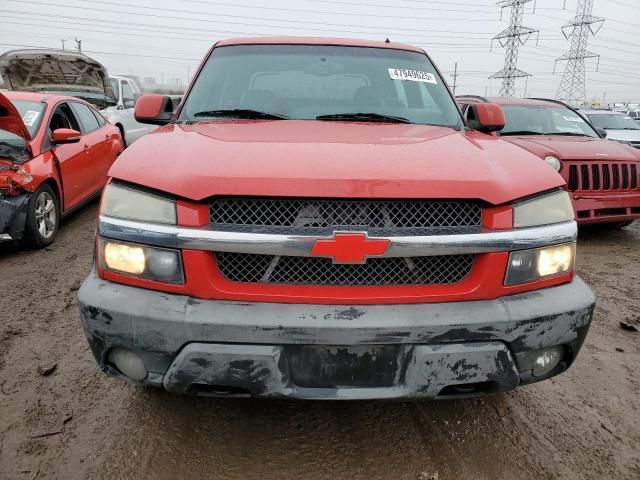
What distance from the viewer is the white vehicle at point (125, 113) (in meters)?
9.20

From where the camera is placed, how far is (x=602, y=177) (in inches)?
227

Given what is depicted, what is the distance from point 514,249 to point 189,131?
1551 mm

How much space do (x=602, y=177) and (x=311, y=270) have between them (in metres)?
5.20

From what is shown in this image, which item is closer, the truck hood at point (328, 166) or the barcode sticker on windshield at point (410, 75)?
the truck hood at point (328, 166)

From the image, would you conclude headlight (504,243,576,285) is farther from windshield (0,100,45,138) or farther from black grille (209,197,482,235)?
windshield (0,100,45,138)

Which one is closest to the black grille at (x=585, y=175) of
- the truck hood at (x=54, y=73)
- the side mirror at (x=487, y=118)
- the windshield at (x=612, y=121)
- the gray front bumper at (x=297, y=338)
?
the side mirror at (x=487, y=118)

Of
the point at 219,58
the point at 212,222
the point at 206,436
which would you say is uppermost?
the point at 219,58

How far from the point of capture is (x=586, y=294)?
1952mm

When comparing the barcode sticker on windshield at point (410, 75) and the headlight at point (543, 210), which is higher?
the barcode sticker on windshield at point (410, 75)

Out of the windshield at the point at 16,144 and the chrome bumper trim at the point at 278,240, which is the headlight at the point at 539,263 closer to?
the chrome bumper trim at the point at 278,240

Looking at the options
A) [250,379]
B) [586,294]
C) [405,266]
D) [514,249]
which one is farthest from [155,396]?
[586,294]

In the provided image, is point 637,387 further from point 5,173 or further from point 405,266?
point 5,173

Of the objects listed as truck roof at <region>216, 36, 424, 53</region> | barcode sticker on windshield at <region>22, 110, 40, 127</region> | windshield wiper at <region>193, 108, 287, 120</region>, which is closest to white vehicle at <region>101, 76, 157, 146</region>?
barcode sticker on windshield at <region>22, 110, 40, 127</region>

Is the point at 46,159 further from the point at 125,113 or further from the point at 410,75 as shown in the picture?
the point at 125,113
